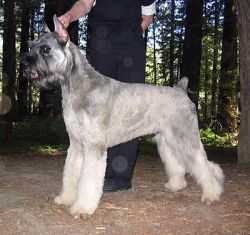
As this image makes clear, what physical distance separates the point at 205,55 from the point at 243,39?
58.7ft

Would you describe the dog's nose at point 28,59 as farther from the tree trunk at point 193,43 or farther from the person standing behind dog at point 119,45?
the tree trunk at point 193,43

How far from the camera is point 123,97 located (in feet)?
16.6

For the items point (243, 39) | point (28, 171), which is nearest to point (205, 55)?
point (243, 39)

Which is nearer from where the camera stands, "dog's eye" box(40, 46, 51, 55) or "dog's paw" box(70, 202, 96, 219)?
"dog's eye" box(40, 46, 51, 55)

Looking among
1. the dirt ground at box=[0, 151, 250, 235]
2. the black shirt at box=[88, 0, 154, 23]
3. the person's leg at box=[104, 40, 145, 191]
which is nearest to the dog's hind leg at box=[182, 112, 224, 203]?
the dirt ground at box=[0, 151, 250, 235]

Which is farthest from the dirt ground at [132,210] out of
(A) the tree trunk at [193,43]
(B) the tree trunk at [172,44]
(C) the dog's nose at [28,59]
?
(B) the tree trunk at [172,44]

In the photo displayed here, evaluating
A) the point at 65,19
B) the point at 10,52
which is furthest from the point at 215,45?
the point at 65,19

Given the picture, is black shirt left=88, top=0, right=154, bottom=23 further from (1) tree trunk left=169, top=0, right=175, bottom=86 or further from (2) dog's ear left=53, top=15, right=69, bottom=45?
(1) tree trunk left=169, top=0, right=175, bottom=86

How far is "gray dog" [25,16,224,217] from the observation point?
4.62 meters

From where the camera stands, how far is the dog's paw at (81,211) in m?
4.65

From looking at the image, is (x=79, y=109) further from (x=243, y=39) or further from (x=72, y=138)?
(x=243, y=39)

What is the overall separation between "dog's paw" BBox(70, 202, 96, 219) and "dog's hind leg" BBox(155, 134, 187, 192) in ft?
4.76

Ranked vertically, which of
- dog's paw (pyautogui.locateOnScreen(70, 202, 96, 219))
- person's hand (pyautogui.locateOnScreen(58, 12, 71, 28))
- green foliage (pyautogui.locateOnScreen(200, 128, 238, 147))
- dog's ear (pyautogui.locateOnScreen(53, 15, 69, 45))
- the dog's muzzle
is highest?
person's hand (pyautogui.locateOnScreen(58, 12, 71, 28))

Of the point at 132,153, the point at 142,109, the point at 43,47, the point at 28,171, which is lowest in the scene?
the point at 28,171
